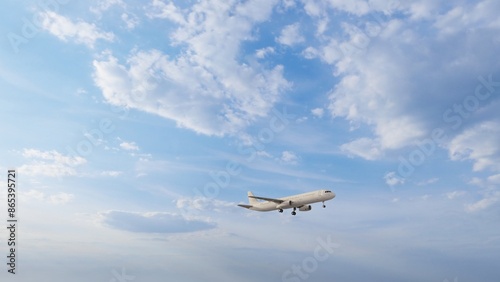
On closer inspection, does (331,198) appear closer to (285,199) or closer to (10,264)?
(285,199)

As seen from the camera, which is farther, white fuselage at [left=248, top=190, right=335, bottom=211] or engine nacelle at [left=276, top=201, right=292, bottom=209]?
engine nacelle at [left=276, top=201, right=292, bottom=209]

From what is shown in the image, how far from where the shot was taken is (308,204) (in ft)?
444

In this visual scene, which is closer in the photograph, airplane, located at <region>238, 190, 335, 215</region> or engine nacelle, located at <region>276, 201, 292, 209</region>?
airplane, located at <region>238, 190, 335, 215</region>

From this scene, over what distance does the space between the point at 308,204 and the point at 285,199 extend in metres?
9.15

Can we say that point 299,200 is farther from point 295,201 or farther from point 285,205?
point 285,205

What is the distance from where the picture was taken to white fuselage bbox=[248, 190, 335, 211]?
413ft

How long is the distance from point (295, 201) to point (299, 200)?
212cm

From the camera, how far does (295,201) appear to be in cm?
13675

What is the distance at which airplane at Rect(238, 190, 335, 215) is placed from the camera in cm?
12625

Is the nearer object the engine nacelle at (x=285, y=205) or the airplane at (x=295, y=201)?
the airplane at (x=295, y=201)

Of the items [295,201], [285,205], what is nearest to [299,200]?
[295,201]

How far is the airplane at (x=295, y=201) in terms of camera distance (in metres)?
126

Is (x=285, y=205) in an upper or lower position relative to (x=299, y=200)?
lower

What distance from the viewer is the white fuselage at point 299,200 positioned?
126m
